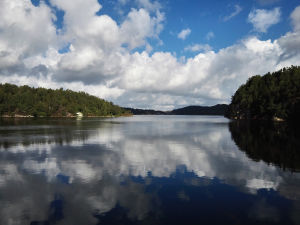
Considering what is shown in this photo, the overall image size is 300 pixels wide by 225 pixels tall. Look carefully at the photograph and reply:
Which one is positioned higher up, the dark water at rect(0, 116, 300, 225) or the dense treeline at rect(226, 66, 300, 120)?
the dense treeline at rect(226, 66, 300, 120)

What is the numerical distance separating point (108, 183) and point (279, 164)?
1948 cm

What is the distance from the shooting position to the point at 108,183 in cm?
1959

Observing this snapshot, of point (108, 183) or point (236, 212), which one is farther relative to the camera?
point (108, 183)

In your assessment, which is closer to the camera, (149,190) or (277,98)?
(149,190)

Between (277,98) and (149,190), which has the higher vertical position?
(277,98)

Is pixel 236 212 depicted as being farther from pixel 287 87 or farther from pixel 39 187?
pixel 287 87

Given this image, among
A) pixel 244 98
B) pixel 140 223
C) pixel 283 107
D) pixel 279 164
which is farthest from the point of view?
pixel 244 98

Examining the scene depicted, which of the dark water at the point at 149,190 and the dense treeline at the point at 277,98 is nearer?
the dark water at the point at 149,190

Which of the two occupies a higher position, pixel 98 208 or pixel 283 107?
pixel 283 107

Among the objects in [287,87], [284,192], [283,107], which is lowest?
[284,192]

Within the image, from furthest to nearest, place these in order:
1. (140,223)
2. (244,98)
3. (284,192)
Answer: (244,98) → (284,192) → (140,223)

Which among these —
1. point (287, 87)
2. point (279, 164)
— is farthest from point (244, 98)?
point (279, 164)

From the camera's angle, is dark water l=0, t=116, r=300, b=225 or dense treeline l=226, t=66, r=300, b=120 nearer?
dark water l=0, t=116, r=300, b=225

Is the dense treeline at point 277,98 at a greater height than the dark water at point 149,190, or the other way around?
the dense treeline at point 277,98
